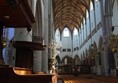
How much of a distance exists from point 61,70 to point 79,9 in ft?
44.6

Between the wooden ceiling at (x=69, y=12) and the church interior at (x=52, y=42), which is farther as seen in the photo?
the wooden ceiling at (x=69, y=12)

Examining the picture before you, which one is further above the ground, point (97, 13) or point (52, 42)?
point (97, 13)

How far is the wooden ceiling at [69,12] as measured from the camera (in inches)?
1393

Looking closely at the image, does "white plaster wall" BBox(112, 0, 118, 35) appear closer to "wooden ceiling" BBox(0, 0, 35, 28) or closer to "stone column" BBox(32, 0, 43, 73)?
"stone column" BBox(32, 0, 43, 73)

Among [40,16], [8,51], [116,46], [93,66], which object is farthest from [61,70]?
[8,51]

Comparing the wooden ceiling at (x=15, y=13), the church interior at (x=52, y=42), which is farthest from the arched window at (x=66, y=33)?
the wooden ceiling at (x=15, y=13)

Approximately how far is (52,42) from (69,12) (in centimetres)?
2616

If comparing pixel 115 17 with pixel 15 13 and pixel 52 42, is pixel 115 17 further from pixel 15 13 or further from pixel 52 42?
pixel 15 13

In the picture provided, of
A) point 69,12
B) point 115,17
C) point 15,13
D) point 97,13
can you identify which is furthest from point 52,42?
point 69,12

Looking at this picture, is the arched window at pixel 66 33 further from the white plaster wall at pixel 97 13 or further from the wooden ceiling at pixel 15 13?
the wooden ceiling at pixel 15 13

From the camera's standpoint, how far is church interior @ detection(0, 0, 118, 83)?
472cm

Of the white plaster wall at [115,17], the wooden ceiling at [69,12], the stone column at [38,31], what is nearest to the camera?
the stone column at [38,31]

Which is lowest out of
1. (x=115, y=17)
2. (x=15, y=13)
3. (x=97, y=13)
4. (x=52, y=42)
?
(x=15, y=13)

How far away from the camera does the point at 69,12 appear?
4178 centimetres
